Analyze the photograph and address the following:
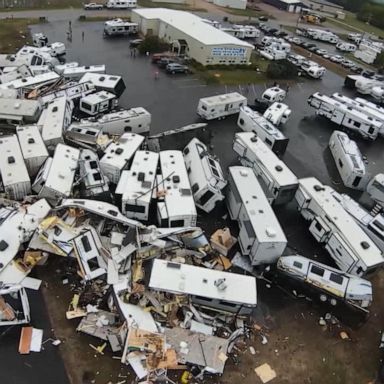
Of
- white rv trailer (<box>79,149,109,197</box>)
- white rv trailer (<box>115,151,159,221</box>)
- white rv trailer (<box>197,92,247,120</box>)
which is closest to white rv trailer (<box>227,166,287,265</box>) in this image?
white rv trailer (<box>115,151,159,221</box>)

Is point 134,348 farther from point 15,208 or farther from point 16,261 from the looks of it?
point 15,208

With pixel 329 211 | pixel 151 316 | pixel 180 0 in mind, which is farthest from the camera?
pixel 180 0

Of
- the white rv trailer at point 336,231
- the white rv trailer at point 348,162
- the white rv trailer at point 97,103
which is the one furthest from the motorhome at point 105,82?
the white rv trailer at point 348,162

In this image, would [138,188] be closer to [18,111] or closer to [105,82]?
[18,111]

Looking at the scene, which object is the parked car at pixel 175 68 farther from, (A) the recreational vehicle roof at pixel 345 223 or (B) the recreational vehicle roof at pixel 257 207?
(A) the recreational vehicle roof at pixel 345 223

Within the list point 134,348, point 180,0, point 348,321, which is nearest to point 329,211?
point 348,321

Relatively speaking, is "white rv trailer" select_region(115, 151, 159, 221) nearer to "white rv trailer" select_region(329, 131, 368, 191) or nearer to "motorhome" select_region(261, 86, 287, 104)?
"white rv trailer" select_region(329, 131, 368, 191)

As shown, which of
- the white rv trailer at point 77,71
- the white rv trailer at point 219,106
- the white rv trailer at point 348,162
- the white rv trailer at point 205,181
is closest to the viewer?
the white rv trailer at point 205,181

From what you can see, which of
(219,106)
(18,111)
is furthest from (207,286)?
(219,106)
